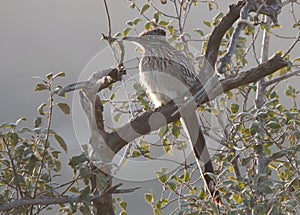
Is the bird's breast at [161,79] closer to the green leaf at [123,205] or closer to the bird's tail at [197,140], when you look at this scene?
the bird's tail at [197,140]

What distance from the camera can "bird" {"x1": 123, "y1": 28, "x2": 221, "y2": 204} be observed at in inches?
165

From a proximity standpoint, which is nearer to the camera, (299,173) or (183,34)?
(299,173)

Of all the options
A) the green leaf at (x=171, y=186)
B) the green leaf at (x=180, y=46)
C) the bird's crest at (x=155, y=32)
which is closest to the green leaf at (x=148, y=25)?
the bird's crest at (x=155, y=32)

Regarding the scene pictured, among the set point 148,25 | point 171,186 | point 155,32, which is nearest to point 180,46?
point 155,32

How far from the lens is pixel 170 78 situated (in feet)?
13.8

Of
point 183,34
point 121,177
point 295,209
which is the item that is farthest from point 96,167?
point 183,34

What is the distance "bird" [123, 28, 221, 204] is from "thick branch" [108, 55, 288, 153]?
0.20 meters

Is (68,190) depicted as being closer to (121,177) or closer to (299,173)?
(121,177)

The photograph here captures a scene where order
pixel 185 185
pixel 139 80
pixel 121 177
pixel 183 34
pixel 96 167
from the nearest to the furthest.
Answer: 1. pixel 96 167
2. pixel 121 177
3. pixel 185 185
4. pixel 139 80
5. pixel 183 34

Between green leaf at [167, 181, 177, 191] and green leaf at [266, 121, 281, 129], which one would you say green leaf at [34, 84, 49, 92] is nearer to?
green leaf at [167, 181, 177, 191]

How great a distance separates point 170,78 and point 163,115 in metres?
0.41

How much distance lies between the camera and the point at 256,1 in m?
3.83

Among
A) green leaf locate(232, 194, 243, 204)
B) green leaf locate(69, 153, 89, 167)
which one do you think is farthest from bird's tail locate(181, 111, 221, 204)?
green leaf locate(69, 153, 89, 167)

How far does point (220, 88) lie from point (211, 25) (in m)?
1.34
